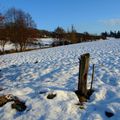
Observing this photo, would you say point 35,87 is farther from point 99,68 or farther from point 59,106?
point 99,68

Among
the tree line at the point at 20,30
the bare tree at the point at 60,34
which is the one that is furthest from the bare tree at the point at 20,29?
the bare tree at the point at 60,34

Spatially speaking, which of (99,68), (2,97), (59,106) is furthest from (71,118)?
(99,68)

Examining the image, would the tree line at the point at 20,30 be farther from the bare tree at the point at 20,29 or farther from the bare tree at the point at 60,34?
the bare tree at the point at 60,34

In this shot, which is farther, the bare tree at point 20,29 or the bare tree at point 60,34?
the bare tree at point 60,34

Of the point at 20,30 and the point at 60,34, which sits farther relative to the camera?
the point at 60,34

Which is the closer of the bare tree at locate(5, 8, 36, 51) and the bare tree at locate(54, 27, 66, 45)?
the bare tree at locate(5, 8, 36, 51)

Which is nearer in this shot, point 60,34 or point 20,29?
point 20,29

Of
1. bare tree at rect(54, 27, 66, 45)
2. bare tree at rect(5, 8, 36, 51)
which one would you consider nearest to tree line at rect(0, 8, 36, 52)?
bare tree at rect(5, 8, 36, 51)

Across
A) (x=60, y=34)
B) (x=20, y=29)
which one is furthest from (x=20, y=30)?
(x=60, y=34)

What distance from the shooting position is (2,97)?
28.9 feet

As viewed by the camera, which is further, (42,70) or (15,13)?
(15,13)

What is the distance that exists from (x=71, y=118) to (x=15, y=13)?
5260 centimetres

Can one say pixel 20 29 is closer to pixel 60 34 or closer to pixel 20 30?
pixel 20 30

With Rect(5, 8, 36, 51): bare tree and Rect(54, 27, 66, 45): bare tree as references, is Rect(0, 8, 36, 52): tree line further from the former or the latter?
Rect(54, 27, 66, 45): bare tree
